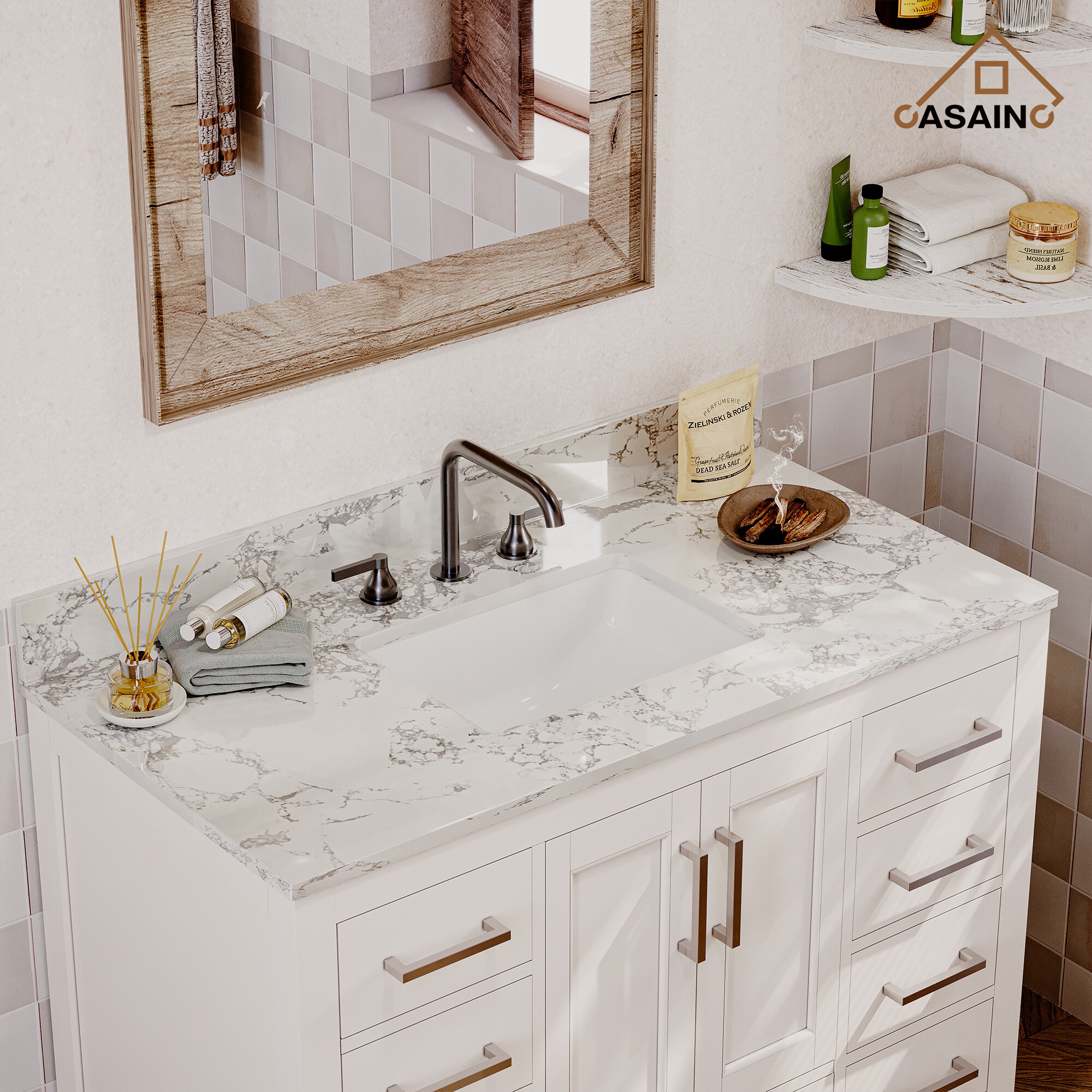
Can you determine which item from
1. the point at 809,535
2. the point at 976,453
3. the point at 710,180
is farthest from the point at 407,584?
the point at 976,453

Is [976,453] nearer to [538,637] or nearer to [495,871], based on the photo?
[538,637]

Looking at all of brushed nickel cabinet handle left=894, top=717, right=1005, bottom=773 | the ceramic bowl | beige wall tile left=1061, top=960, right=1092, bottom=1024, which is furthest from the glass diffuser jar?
beige wall tile left=1061, top=960, right=1092, bottom=1024

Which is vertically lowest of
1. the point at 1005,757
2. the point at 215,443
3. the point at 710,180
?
the point at 1005,757

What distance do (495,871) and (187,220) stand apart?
80 centimetres

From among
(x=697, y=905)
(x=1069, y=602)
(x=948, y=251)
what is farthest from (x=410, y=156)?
(x=1069, y=602)

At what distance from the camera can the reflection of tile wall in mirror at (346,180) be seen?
6.44 ft

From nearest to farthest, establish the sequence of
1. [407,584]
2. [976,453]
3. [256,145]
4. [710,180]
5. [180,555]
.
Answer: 1. [256,145]
2. [180,555]
3. [407,584]
4. [710,180]
5. [976,453]

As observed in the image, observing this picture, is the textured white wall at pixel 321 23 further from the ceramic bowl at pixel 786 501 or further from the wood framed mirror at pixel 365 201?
the ceramic bowl at pixel 786 501

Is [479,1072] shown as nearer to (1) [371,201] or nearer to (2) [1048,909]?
(1) [371,201]

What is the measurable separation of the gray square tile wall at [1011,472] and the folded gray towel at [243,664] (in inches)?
37.3

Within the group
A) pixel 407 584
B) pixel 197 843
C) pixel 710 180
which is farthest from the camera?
pixel 710 180

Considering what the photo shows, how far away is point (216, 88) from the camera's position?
1.91 m

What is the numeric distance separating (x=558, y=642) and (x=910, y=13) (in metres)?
1.00

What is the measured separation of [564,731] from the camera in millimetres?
1936
